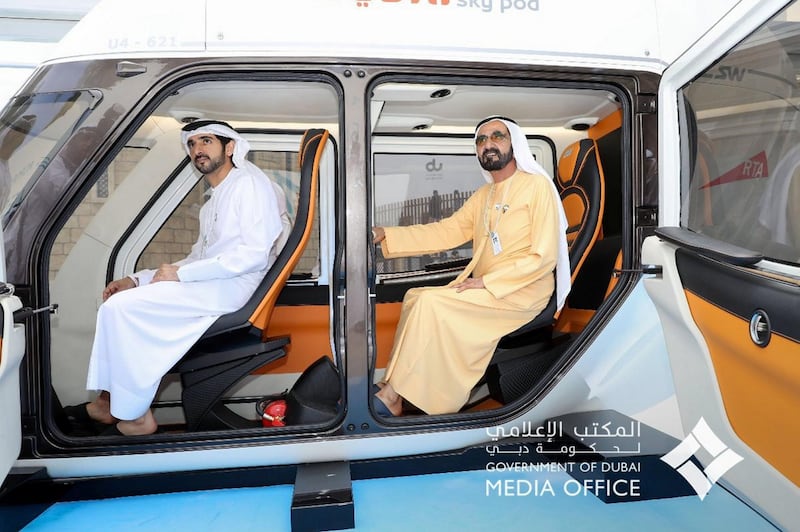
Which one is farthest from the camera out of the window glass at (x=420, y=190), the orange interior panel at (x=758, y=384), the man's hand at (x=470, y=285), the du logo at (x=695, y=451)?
the window glass at (x=420, y=190)

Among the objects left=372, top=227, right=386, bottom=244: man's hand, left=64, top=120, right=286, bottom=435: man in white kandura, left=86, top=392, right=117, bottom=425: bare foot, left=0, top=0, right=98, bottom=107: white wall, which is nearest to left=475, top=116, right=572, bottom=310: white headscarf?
left=372, top=227, right=386, bottom=244: man's hand

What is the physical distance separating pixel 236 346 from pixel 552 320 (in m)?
1.50

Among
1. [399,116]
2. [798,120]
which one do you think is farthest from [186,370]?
[798,120]

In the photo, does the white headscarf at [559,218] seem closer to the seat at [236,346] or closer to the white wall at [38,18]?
the seat at [236,346]

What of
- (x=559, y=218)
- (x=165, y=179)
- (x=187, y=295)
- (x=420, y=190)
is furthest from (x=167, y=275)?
(x=559, y=218)

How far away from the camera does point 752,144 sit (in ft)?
4.80

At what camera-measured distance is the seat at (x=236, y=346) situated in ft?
7.34

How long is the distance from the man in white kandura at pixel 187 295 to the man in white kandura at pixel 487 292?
2.43 ft

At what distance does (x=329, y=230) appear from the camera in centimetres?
324

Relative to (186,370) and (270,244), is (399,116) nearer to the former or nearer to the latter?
(270,244)

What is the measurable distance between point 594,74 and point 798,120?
88cm

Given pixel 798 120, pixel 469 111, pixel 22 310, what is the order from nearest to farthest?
pixel 798 120 < pixel 22 310 < pixel 469 111

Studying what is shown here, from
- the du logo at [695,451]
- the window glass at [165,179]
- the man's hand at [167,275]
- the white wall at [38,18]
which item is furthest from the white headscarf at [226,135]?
the du logo at [695,451]

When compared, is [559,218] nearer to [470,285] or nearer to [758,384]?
[470,285]
